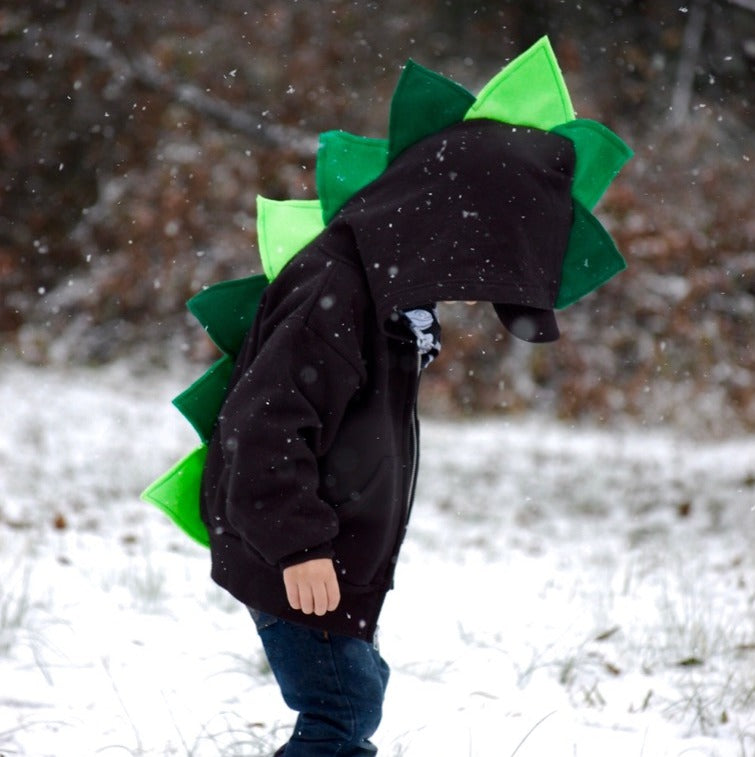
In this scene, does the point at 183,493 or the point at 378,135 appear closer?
the point at 183,493

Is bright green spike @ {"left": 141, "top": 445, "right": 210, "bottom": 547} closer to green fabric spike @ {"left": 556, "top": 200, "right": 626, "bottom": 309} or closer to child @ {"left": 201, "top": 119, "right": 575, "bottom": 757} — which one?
child @ {"left": 201, "top": 119, "right": 575, "bottom": 757}

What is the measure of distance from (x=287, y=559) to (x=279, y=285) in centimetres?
61

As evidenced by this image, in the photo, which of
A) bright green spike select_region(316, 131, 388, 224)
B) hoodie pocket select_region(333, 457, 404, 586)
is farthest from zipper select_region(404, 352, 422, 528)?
bright green spike select_region(316, 131, 388, 224)

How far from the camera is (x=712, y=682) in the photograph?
314 centimetres

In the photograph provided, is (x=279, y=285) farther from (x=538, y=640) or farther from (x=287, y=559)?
(x=538, y=640)

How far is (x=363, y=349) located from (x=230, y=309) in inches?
17.9

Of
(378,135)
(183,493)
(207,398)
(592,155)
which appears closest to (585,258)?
Answer: (592,155)

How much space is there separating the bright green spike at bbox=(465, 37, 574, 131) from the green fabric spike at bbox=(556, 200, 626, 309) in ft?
0.75

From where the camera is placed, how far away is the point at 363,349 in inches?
79.0

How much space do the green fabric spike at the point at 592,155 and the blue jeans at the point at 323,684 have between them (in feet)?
4.00

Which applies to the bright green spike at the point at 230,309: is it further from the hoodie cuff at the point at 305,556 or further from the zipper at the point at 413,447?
the hoodie cuff at the point at 305,556

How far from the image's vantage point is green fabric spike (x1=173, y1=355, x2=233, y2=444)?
224 centimetres

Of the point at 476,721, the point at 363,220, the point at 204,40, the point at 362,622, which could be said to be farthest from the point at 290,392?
the point at 204,40

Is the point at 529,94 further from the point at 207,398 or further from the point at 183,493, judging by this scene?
the point at 183,493
